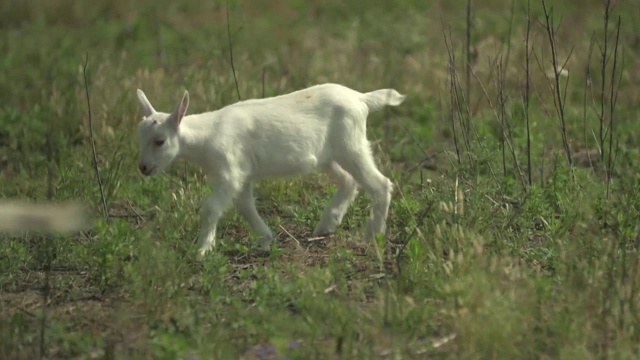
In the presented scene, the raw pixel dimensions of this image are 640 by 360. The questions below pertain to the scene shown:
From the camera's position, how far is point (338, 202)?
7.76 metres

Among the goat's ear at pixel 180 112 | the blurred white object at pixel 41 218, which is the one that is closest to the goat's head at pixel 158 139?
the goat's ear at pixel 180 112

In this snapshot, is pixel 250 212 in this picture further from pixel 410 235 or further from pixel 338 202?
pixel 410 235

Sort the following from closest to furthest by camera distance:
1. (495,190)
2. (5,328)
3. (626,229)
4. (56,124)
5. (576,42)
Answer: (5,328) → (626,229) → (495,190) → (56,124) → (576,42)

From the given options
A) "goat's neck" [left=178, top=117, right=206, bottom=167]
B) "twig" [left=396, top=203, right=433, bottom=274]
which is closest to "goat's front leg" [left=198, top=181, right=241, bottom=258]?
"goat's neck" [left=178, top=117, right=206, bottom=167]

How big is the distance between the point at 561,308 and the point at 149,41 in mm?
8407

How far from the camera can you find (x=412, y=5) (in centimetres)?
1526

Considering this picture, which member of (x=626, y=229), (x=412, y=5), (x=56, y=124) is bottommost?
(x=412, y=5)

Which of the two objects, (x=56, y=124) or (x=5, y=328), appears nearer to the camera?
(x=5, y=328)

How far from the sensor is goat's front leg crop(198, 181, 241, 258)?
7098 millimetres

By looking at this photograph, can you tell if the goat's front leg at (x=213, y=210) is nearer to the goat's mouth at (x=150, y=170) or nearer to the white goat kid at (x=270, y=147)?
the white goat kid at (x=270, y=147)

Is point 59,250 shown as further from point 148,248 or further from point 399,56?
point 399,56

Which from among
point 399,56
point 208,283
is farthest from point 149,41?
point 208,283

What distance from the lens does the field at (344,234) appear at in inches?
224

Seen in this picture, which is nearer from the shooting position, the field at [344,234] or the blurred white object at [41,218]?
the blurred white object at [41,218]
